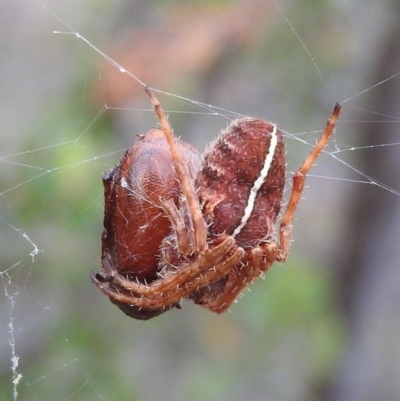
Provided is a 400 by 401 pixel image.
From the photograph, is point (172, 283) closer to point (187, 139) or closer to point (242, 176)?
point (242, 176)

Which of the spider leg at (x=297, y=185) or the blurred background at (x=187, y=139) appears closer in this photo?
Result: the spider leg at (x=297, y=185)

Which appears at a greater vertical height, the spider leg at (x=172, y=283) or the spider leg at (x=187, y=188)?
the spider leg at (x=187, y=188)

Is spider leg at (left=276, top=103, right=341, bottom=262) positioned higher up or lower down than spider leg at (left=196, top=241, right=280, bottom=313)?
higher up

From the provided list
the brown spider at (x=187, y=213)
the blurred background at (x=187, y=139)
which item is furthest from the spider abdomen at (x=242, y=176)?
the blurred background at (x=187, y=139)

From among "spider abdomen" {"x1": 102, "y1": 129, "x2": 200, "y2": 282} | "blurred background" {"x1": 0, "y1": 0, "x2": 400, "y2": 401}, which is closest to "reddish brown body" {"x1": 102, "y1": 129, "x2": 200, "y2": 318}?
"spider abdomen" {"x1": 102, "y1": 129, "x2": 200, "y2": 282}

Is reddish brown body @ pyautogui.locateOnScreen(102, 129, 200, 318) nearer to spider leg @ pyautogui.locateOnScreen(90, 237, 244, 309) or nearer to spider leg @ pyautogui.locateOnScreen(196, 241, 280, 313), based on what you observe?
spider leg @ pyautogui.locateOnScreen(90, 237, 244, 309)

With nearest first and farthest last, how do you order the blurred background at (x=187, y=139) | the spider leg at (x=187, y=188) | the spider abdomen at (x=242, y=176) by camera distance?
1. the spider leg at (x=187, y=188)
2. the spider abdomen at (x=242, y=176)
3. the blurred background at (x=187, y=139)

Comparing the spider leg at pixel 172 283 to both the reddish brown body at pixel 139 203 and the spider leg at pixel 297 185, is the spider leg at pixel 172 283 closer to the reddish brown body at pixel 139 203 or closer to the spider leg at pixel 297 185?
the reddish brown body at pixel 139 203

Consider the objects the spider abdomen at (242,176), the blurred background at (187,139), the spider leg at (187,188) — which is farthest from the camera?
the blurred background at (187,139)
